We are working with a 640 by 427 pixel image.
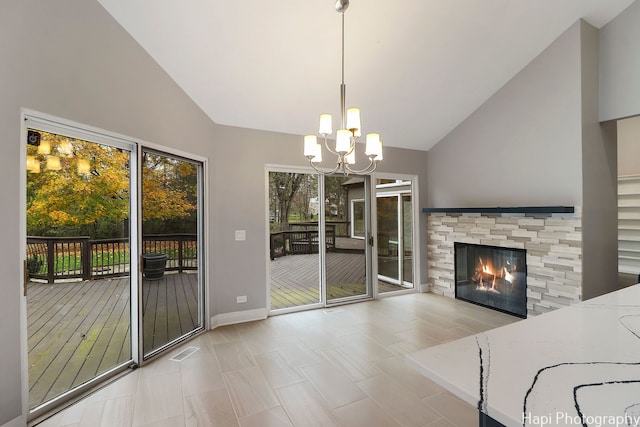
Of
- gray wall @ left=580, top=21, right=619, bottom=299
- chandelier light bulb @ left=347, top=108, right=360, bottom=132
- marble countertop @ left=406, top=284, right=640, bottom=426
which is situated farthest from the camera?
gray wall @ left=580, top=21, right=619, bottom=299

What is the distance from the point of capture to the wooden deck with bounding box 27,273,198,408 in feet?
7.09

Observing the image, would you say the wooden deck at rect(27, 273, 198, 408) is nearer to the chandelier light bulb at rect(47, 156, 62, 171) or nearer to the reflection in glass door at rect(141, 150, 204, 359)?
the reflection in glass door at rect(141, 150, 204, 359)

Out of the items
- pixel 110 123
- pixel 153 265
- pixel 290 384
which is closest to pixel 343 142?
pixel 110 123

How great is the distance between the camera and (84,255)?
8.11ft

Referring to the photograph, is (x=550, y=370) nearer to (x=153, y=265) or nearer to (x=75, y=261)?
(x=75, y=261)

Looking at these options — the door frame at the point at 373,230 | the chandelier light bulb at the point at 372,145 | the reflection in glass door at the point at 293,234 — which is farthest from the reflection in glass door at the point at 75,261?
the chandelier light bulb at the point at 372,145

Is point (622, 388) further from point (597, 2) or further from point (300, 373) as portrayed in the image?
point (597, 2)

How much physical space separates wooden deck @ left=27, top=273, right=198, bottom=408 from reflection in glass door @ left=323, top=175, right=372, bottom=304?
2.34 meters

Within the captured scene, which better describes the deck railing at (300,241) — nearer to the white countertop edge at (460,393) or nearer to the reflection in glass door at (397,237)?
the reflection in glass door at (397,237)

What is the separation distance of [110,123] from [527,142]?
4.93 meters

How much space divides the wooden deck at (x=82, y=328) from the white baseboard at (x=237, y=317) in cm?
61

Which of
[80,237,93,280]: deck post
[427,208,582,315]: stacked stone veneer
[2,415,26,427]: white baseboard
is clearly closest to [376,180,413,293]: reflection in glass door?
[427,208,582,315]: stacked stone veneer

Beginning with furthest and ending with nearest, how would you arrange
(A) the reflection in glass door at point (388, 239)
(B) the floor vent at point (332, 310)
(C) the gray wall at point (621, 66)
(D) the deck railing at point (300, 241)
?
(A) the reflection in glass door at point (388, 239) → (D) the deck railing at point (300, 241) → (B) the floor vent at point (332, 310) → (C) the gray wall at point (621, 66)

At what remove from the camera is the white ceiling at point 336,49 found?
2744 millimetres
